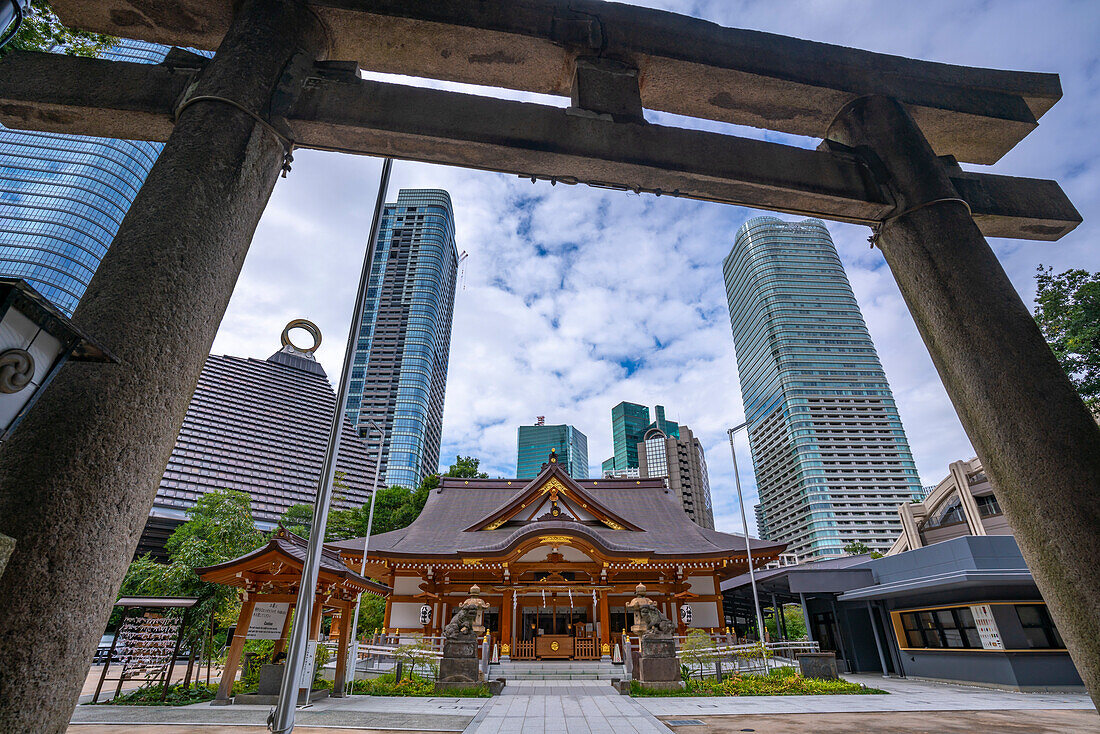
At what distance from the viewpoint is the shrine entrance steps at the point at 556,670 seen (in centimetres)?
1339

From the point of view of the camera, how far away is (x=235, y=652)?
9914 millimetres

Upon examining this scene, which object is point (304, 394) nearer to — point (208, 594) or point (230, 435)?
point (230, 435)

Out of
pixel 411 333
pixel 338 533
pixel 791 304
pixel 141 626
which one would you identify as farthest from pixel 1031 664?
pixel 791 304

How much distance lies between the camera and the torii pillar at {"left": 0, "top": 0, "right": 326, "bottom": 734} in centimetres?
157

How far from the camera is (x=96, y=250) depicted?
5453 centimetres

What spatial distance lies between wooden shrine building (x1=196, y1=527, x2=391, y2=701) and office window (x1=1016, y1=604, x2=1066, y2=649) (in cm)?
1498

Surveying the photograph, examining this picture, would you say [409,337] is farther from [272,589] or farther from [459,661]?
[459,661]

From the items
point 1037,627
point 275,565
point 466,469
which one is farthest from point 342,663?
point 466,469

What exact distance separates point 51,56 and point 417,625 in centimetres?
1786

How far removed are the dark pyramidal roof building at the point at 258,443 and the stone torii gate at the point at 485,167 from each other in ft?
135

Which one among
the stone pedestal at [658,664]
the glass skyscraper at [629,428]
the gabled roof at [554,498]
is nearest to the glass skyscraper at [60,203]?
the gabled roof at [554,498]

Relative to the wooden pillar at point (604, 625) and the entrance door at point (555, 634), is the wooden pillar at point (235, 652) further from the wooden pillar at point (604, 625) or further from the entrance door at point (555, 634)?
the wooden pillar at point (604, 625)

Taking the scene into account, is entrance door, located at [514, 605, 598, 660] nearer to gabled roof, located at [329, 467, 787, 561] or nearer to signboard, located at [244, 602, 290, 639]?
gabled roof, located at [329, 467, 787, 561]

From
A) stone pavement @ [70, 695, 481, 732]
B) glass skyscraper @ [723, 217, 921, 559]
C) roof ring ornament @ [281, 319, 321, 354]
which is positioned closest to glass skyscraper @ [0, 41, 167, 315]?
stone pavement @ [70, 695, 481, 732]
